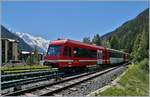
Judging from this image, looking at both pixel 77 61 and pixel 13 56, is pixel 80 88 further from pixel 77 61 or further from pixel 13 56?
pixel 13 56

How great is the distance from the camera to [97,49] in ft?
117

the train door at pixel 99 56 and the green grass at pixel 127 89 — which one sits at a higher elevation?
the train door at pixel 99 56

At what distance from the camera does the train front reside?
2608 centimetres

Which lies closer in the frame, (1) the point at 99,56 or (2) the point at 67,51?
(2) the point at 67,51

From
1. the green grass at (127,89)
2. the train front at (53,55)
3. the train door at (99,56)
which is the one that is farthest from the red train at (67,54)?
the green grass at (127,89)

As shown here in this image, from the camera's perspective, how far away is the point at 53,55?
26547 mm

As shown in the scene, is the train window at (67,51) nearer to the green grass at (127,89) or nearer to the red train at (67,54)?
the red train at (67,54)

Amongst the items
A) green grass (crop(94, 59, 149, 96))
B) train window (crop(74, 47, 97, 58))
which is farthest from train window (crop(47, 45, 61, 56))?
green grass (crop(94, 59, 149, 96))

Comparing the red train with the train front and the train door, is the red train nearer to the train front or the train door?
the train front

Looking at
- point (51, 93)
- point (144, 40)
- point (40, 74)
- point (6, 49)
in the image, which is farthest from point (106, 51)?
point (6, 49)

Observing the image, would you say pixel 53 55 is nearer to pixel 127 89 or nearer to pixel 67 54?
pixel 67 54

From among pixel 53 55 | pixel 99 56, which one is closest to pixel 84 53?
pixel 53 55

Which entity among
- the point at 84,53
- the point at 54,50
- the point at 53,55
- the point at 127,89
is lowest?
the point at 127,89

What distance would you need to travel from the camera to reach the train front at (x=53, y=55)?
85.6ft
